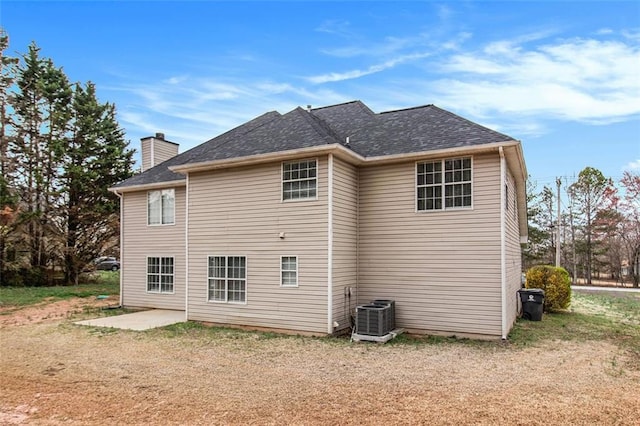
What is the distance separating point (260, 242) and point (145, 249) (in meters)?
5.59

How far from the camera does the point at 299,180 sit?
31.7 ft

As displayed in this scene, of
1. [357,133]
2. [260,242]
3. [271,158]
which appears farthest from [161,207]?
[357,133]

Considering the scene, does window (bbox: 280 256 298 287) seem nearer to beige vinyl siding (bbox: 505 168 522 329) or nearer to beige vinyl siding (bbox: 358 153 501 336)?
beige vinyl siding (bbox: 358 153 501 336)

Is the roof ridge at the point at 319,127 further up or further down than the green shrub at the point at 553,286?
further up

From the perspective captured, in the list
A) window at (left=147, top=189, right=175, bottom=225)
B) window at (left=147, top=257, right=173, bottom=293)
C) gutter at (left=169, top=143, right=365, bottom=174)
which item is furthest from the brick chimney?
gutter at (left=169, top=143, right=365, bottom=174)

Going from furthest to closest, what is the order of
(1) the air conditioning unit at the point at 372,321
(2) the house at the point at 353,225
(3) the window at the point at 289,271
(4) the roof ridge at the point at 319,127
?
(4) the roof ridge at the point at 319,127
(3) the window at the point at 289,271
(2) the house at the point at 353,225
(1) the air conditioning unit at the point at 372,321

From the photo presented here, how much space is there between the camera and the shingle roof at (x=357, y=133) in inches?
373

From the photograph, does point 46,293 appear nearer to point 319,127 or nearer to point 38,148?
point 38,148

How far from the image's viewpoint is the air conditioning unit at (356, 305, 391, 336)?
8633 mm

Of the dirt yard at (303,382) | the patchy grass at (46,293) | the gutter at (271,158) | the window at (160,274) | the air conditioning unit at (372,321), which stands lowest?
the patchy grass at (46,293)

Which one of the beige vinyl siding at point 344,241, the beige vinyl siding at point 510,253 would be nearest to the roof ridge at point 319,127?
the beige vinyl siding at point 344,241

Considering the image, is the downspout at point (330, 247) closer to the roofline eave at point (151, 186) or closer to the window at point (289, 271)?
the window at point (289, 271)

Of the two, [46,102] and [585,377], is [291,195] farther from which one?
[46,102]

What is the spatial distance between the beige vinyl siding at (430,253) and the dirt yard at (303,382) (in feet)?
3.42
